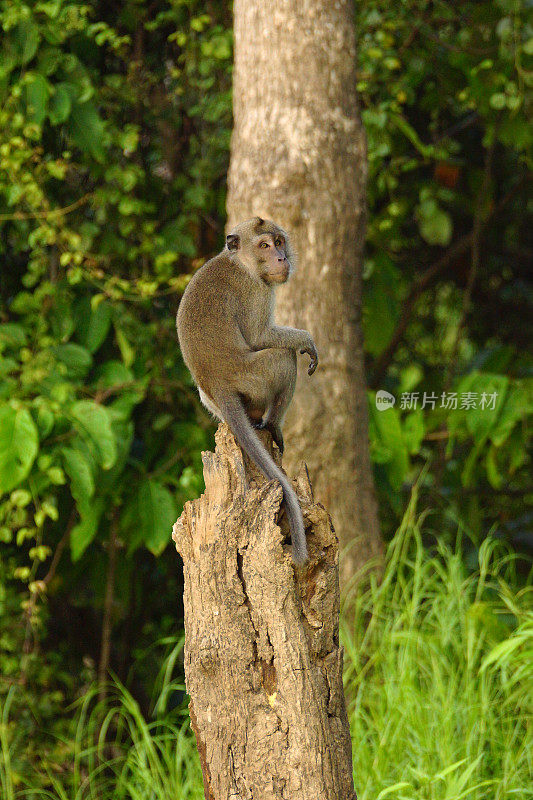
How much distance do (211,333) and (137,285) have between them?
1553 mm

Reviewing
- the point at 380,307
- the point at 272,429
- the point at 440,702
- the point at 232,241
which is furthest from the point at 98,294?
the point at 440,702

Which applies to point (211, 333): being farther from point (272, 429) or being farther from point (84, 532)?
point (84, 532)

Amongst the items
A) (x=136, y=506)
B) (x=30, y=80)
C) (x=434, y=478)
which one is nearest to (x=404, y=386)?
(x=434, y=478)

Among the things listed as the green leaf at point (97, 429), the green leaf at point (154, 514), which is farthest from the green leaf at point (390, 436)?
the green leaf at point (97, 429)

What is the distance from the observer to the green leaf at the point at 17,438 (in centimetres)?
372

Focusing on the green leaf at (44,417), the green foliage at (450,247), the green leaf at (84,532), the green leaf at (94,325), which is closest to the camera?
A: the green leaf at (44,417)

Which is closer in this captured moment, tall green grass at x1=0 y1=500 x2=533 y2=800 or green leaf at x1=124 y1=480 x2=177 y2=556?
tall green grass at x1=0 y1=500 x2=533 y2=800

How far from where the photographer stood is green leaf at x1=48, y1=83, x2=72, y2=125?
4.07 meters

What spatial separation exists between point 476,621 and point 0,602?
2.22 m

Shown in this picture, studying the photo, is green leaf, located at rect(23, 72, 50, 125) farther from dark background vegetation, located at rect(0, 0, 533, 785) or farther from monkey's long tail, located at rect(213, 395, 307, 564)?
monkey's long tail, located at rect(213, 395, 307, 564)

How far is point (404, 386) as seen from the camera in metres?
5.08

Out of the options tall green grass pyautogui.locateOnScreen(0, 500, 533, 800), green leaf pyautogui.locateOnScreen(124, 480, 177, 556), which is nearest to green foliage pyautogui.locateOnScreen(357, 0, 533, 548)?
tall green grass pyautogui.locateOnScreen(0, 500, 533, 800)

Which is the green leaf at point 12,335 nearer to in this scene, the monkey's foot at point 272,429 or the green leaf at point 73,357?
the green leaf at point 73,357

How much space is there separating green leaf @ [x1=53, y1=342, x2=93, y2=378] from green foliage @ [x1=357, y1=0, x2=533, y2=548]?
52.6 inches
